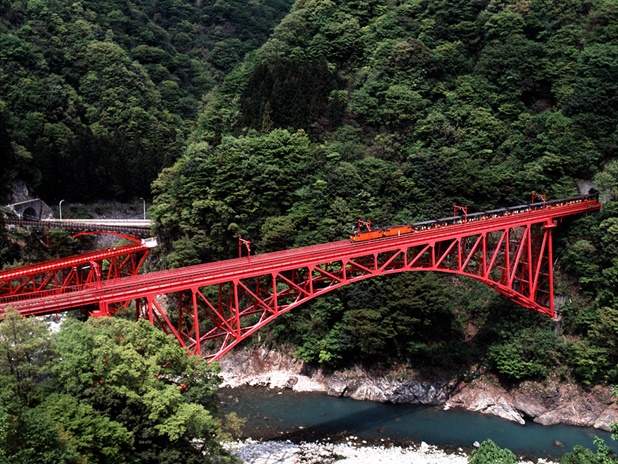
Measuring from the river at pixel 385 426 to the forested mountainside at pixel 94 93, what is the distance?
38.6 m

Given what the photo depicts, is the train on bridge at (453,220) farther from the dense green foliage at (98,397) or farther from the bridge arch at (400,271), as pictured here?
the dense green foliage at (98,397)

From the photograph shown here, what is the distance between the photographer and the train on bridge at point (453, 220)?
4034cm

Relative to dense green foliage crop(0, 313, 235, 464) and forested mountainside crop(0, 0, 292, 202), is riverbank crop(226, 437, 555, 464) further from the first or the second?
forested mountainside crop(0, 0, 292, 202)

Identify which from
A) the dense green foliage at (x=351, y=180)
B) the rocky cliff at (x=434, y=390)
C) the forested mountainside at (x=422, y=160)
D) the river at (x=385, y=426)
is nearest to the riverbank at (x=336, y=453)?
the river at (x=385, y=426)

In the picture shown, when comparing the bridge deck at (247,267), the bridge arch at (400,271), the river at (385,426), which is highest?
the bridge deck at (247,267)

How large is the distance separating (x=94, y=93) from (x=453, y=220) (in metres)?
54.6

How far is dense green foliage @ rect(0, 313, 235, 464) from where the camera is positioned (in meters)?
22.6

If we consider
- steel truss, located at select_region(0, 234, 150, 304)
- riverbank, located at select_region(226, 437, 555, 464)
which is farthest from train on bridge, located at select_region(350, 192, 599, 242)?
steel truss, located at select_region(0, 234, 150, 304)

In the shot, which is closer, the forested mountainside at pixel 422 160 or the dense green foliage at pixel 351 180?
the dense green foliage at pixel 351 180

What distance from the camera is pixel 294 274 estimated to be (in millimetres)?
37062

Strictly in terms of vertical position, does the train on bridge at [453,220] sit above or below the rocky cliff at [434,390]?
above

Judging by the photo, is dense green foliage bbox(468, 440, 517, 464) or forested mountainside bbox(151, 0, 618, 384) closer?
dense green foliage bbox(468, 440, 517, 464)

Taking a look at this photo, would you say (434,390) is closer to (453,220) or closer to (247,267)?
(453,220)

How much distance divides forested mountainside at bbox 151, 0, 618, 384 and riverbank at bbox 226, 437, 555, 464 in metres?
7.77
